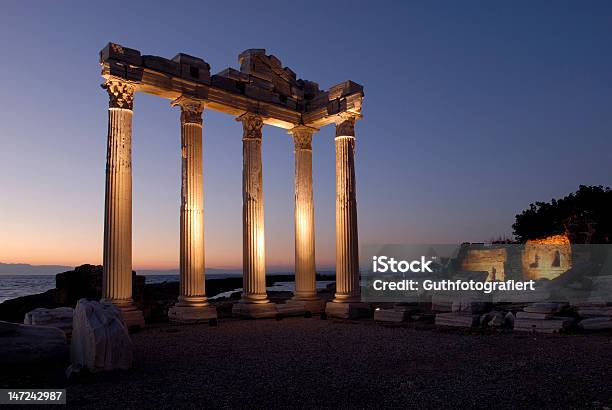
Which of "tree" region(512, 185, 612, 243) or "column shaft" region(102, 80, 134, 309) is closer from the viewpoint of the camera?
"column shaft" region(102, 80, 134, 309)

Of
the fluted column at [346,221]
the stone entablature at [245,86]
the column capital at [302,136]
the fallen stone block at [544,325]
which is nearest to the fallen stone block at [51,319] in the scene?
the stone entablature at [245,86]

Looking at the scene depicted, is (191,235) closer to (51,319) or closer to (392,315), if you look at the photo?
(51,319)

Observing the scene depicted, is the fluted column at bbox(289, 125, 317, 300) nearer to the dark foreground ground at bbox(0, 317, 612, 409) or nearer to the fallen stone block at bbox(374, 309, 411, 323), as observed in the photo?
the fallen stone block at bbox(374, 309, 411, 323)

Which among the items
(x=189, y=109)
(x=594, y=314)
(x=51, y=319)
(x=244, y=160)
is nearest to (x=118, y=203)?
(x=51, y=319)

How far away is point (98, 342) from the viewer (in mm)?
9664

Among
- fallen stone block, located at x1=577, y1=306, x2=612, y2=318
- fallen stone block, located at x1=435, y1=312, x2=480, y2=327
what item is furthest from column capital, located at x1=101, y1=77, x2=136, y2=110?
fallen stone block, located at x1=577, y1=306, x2=612, y2=318

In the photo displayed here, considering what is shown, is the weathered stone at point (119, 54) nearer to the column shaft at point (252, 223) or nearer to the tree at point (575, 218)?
the column shaft at point (252, 223)

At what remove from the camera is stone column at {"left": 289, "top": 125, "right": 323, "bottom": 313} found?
2267 cm

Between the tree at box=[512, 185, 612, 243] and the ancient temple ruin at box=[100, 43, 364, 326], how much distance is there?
38563 millimetres

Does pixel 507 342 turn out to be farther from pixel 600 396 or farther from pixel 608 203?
pixel 608 203

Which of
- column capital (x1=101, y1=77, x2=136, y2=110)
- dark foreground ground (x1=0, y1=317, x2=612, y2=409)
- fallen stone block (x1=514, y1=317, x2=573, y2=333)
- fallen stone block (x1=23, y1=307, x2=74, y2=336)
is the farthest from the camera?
column capital (x1=101, y1=77, x2=136, y2=110)

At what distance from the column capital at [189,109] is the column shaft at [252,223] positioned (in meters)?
2.48

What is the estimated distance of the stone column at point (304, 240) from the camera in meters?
22.7

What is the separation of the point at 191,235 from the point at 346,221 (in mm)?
6453
